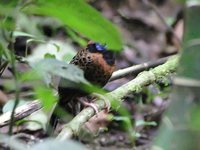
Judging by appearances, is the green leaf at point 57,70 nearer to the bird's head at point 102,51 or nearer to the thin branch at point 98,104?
the thin branch at point 98,104

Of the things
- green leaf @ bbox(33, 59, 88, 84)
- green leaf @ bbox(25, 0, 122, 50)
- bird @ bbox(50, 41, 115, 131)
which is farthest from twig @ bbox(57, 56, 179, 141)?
green leaf @ bbox(25, 0, 122, 50)

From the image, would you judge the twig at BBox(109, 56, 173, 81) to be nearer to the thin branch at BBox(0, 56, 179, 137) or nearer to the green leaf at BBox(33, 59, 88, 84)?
the thin branch at BBox(0, 56, 179, 137)

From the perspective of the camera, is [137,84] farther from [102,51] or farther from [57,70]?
[57,70]

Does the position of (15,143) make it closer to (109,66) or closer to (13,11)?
(13,11)

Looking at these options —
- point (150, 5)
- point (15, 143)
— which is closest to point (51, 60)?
point (15, 143)

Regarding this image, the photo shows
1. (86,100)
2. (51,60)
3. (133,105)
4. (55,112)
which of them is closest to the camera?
(51,60)
